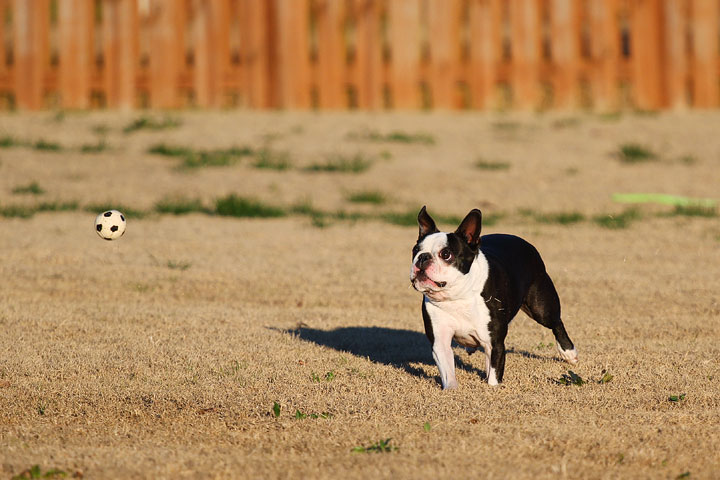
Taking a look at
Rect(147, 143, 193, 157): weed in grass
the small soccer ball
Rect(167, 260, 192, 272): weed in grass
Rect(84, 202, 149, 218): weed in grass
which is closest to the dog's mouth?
the small soccer ball

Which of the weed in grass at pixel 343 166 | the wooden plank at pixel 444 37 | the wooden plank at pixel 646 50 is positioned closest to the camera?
the weed in grass at pixel 343 166

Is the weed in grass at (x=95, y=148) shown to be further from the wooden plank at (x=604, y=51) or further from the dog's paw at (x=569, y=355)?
the dog's paw at (x=569, y=355)

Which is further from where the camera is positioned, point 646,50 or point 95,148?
point 646,50

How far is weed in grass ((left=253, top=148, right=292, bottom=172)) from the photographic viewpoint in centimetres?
1481

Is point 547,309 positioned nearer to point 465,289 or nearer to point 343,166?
point 465,289

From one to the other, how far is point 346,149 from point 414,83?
2147 mm

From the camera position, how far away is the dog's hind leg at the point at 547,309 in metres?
6.20

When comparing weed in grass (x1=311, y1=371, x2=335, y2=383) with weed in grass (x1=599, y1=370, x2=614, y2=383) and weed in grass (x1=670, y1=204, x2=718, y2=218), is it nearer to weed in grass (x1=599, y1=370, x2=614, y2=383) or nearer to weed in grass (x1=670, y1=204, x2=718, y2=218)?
weed in grass (x1=599, y1=370, x2=614, y2=383)

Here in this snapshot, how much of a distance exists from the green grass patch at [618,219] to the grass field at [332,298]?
0.14 feet

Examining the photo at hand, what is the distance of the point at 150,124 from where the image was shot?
16312 millimetres

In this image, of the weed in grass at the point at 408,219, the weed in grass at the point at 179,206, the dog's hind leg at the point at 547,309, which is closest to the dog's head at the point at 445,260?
the dog's hind leg at the point at 547,309

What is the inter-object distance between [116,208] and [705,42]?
11.2m

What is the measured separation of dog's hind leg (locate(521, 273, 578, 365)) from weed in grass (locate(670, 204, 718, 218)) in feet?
22.8

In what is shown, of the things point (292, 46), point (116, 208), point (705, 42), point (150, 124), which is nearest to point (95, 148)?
point (150, 124)
